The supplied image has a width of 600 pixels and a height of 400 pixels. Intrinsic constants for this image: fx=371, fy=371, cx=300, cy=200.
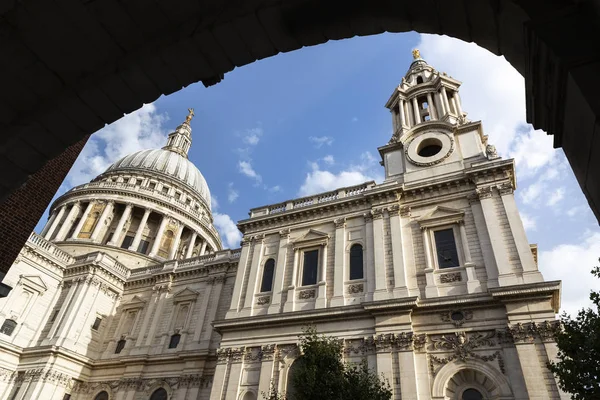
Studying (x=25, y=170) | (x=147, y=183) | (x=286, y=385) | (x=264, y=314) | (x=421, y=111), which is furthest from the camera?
(x=147, y=183)

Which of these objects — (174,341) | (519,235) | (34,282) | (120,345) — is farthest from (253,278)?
(34,282)

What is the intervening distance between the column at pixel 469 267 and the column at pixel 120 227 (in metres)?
43.5

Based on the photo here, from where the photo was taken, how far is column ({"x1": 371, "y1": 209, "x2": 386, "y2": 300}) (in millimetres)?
21641

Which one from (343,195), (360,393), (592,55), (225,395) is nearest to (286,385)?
(225,395)

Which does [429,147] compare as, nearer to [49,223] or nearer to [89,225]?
[89,225]

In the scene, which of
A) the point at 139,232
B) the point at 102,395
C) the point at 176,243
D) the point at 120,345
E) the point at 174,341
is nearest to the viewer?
the point at 174,341

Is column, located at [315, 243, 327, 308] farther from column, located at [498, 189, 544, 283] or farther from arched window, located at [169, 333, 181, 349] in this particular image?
arched window, located at [169, 333, 181, 349]

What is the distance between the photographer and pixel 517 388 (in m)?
16.7

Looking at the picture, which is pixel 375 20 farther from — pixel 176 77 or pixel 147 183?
pixel 147 183

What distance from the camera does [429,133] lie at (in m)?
28.7

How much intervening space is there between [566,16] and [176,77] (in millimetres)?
3771

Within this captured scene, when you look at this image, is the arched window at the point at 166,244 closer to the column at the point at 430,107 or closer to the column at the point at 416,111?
the column at the point at 416,111

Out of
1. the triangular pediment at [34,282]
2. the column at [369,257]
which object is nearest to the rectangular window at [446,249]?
the column at [369,257]

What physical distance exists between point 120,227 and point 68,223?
26.6ft
